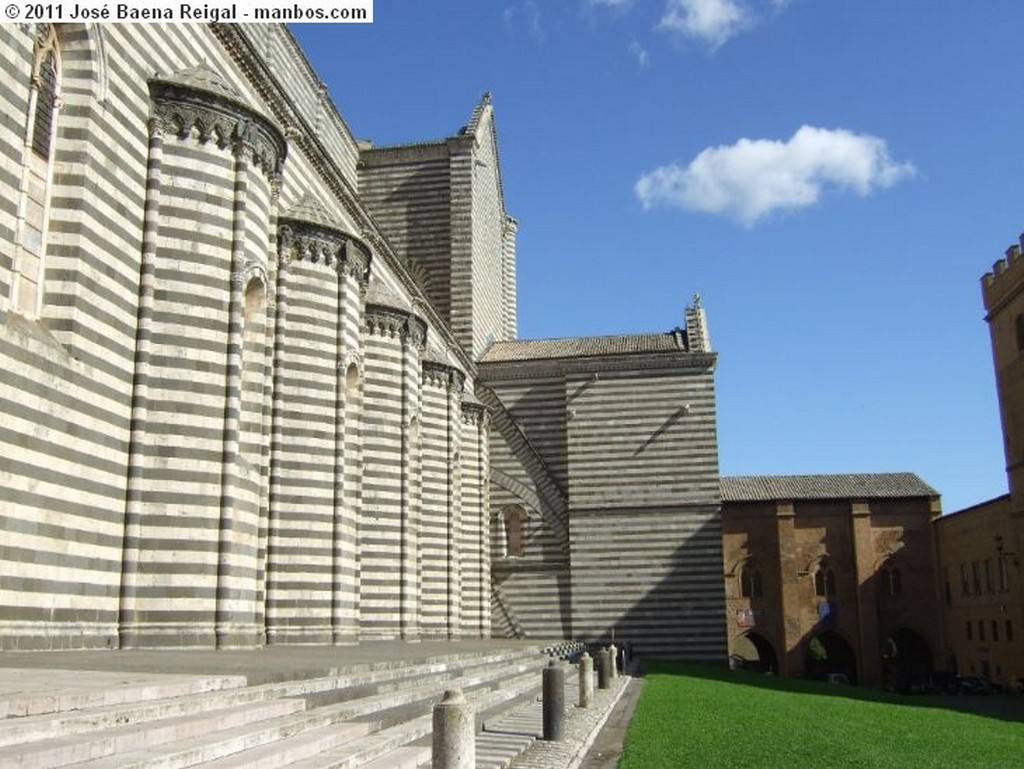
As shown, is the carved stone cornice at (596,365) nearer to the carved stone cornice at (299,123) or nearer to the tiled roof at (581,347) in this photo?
the tiled roof at (581,347)

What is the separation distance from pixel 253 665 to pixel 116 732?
3.77 metres

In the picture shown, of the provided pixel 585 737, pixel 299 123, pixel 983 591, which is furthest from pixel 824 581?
pixel 585 737

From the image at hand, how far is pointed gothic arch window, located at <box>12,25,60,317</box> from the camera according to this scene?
418 inches

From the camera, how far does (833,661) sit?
42031 millimetres

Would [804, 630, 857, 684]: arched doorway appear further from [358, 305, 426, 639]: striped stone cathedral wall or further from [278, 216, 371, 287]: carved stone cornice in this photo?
[278, 216, 371, 287]: carved stone cornice

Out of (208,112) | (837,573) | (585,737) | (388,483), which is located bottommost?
(585,737)

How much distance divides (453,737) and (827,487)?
125 feet

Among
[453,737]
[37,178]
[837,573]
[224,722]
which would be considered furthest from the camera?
[837,573]

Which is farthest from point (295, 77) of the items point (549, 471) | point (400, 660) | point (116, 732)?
point (116, 732)

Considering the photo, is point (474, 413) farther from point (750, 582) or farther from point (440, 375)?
point (750, 582)

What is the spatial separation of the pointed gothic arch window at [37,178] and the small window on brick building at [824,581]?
34400 mm

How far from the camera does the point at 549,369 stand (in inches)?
1268

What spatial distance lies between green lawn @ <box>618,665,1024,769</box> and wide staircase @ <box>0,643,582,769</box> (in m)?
1.63

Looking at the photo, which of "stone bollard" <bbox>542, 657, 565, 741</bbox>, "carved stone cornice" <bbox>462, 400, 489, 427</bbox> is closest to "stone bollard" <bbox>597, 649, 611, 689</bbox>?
"stone bollard" <bbox>542, 657, 565, 741</bbox>
